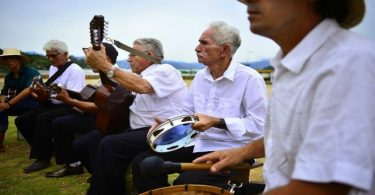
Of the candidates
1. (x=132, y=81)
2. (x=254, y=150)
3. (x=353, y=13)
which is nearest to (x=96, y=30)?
(x=132, y=81)

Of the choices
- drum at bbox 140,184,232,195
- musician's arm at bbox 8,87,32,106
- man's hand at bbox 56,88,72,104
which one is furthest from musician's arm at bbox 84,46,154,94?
musician's arm at bbox 8,87,32,106

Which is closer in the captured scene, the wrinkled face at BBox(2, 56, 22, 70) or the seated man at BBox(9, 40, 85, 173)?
the seated man at BBox(9, 40, 85, 173)

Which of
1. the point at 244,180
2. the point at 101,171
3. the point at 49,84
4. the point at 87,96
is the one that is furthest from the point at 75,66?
the point at 244,180

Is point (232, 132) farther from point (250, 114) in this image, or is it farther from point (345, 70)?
point (345, 70)

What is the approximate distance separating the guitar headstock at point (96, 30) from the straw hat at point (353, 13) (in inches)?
114

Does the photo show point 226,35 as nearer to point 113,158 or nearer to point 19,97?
point 113,158

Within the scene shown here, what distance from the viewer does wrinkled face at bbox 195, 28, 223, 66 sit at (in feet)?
10.4

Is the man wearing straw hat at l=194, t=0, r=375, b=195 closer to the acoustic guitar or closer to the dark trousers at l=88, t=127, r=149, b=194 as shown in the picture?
the dark trousers at l=88, t=127, r=149, b=194

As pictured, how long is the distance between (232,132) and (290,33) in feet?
5.35

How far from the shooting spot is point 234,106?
305 centimetres

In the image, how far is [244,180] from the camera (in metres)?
2.51

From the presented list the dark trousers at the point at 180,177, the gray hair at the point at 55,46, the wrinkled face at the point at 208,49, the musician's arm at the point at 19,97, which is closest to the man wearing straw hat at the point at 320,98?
the dark trousers at the point at 180,177

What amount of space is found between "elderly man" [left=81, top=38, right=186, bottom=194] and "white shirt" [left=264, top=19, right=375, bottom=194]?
2.60 meters

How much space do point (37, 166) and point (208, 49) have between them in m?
3.64
